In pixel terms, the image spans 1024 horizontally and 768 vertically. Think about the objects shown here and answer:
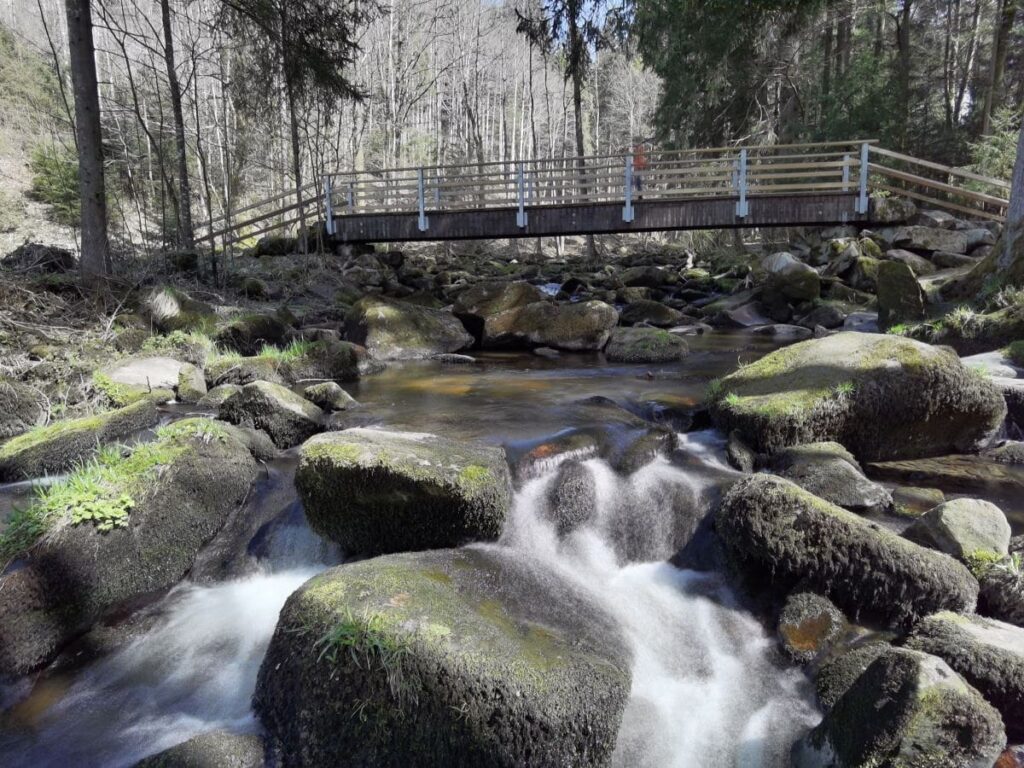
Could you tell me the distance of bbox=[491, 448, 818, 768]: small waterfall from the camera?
10.2 ft

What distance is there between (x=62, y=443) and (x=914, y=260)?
14485 millimetres

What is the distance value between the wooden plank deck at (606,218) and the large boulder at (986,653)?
13287mm

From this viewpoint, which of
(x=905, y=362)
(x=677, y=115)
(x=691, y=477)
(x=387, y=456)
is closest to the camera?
(x=387, y=456)

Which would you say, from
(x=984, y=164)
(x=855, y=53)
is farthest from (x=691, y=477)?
(x=855, y=53)

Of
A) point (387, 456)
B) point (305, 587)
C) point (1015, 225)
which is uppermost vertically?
point (1015, 225)

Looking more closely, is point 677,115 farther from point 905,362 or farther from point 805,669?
point 805,669

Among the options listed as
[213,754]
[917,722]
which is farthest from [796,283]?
[213,754]

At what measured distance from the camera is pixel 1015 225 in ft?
31.1

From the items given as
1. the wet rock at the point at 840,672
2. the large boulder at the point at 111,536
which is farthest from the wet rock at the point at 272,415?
the wet rock at the point at 840,672

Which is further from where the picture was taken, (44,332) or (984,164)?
(984,164)

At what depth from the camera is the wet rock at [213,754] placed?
2791mm

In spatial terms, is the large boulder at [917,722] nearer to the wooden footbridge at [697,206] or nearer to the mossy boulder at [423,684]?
the mossy boulder at [423,684]

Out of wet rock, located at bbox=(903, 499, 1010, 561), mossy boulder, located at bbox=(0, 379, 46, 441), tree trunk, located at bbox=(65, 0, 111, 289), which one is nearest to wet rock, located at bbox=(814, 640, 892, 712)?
→ wet rock, located at bbox=(903, 499, 1010, 561)

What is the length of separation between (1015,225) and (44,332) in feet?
43.1
